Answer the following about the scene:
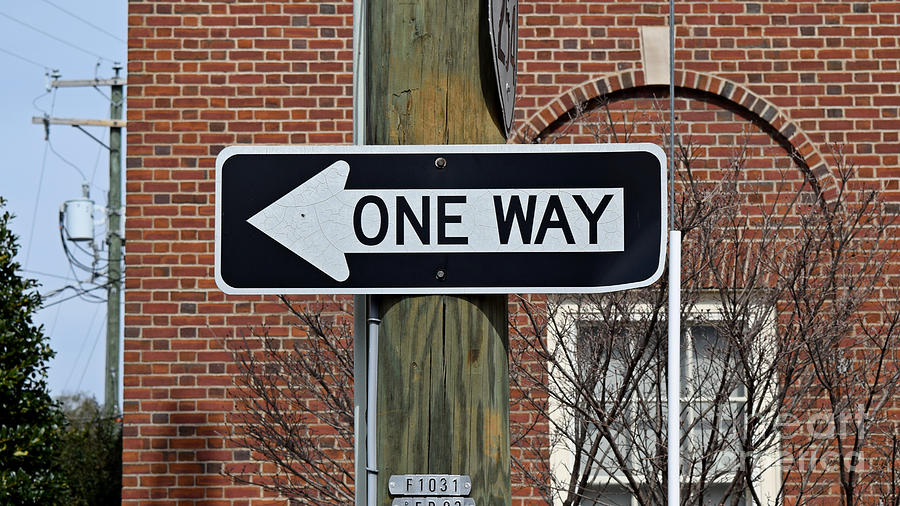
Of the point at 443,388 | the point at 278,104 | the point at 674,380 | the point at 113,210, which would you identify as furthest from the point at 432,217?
the point at 113,210

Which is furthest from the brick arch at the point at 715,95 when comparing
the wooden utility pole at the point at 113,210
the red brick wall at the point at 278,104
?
the wooden utility pole at the point at 113,210

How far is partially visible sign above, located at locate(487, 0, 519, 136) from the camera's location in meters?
2.52

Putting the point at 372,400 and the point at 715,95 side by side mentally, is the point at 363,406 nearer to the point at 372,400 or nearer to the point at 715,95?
the point at 372,400

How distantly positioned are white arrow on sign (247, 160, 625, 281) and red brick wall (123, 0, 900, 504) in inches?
205

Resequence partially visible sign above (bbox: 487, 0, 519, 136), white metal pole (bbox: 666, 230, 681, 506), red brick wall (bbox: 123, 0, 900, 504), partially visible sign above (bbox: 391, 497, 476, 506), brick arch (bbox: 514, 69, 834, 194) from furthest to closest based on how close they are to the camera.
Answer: brick arch (bbox: 514, 69, 834, 194), red brick wall (bbox: 123, 0, 900, 504), white metal pole (bbox: 666, 230, 681, 506), partially visible sign above (bbox: 487, 0, 519, 136), partially visible sign above (bbox: 391, 497, 476, 506)

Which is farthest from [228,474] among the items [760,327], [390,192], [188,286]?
[390,192]

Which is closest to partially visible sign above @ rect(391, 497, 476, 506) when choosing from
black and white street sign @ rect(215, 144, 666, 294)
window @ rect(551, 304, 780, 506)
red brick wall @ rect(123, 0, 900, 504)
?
black and white street sign @ rect(215, 144, 666, 294)

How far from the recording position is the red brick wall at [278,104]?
7.56 m

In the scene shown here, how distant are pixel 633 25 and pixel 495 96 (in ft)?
18.5

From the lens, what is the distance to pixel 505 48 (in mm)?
2611

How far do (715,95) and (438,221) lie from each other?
587cm

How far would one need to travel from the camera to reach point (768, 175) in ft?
25.7

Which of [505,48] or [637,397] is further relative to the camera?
[637,397]

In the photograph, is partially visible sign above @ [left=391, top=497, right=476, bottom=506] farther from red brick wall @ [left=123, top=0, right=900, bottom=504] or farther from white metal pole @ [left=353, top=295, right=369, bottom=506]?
red brick wall @ [left=123, top=0, right=900, bottom=504]
